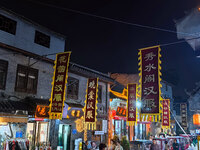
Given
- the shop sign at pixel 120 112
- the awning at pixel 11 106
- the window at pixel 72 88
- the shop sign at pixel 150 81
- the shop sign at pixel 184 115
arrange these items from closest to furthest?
the shop sign at pixel 150 81 → the awning at pixel 11 106 → the window at pixel 72 88 → the shop sign at pixel 120 112 → the shop sign at pixel 184 115

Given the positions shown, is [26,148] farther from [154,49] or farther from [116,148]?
[154,49]

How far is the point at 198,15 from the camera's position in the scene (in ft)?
33.7

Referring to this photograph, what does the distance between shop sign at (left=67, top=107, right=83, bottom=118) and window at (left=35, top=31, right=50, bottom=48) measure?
608 centimetres

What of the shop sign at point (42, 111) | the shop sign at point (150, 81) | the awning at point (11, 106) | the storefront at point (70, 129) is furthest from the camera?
the storefront at point (70, 129)

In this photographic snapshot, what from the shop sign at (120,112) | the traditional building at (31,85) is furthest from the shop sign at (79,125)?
the shop sign at (120,112)

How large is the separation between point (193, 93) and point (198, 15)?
3764cm

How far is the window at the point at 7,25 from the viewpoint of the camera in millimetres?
14938

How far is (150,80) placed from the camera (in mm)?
12258

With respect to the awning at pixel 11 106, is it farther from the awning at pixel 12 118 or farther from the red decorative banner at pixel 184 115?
the red decorative banner at pixel 184 115

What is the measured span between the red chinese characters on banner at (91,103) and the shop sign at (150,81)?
5.80m

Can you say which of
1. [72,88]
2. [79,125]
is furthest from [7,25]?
[79,125]

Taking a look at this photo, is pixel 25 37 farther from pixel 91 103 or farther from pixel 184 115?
pixel 184 115

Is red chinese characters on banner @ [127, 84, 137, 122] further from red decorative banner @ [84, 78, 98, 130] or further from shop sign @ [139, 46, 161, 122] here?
A: shop sign @ [139, 46, 161, 122]

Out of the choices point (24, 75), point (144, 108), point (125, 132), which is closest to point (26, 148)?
point (24, 75)
